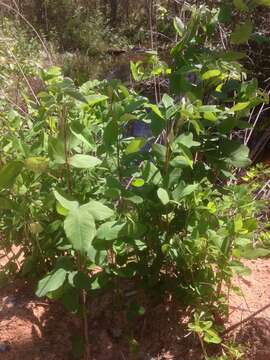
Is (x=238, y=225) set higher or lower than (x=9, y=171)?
lower

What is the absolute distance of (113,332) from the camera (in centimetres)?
174

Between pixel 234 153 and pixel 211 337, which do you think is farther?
pixel 234 153

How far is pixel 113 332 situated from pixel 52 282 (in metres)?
0.47

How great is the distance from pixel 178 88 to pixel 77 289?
72 cm

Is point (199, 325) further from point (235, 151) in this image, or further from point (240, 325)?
point (235, 151)

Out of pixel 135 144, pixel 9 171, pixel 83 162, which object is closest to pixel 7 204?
pixel 9 171

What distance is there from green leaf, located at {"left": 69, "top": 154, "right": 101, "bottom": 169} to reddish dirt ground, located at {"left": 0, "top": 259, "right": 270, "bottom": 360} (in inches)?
26.2

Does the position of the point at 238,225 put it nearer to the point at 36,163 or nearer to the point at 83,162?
the point at 83,162

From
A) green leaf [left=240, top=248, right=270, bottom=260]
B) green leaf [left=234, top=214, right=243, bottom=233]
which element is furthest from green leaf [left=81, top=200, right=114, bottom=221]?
green leaf [left=240, top=248, right=270, bottom=260]

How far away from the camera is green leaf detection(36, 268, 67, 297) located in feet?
4.40

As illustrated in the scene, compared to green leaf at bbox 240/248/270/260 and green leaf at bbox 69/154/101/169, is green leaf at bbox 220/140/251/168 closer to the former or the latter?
green leaf at bbox 240/248/270/260

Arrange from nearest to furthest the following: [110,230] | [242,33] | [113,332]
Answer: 1. [110,230]
2. [242,33]
3. [113,332]

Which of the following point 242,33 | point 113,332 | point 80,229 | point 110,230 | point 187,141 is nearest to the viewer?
point 80,229

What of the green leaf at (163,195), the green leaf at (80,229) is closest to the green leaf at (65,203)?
the green leaf at (80,229)
